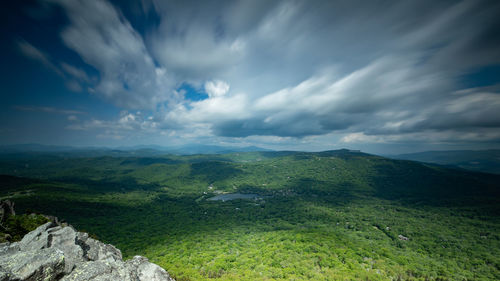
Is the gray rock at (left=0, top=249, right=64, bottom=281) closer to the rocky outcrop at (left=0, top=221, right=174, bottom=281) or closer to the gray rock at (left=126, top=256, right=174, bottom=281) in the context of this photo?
the rocky outcrop at (left=0, top=221, right=174, bottom=281)

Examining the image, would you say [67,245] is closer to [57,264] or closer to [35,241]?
[35,241]

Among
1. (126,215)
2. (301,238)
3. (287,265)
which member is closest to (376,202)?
(301,238)

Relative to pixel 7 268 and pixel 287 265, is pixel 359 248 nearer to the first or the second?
pixel 287 265

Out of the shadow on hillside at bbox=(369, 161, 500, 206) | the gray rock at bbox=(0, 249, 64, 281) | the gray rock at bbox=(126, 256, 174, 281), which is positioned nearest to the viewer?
the gray rock at bbox=(0, 249, 64, 281)

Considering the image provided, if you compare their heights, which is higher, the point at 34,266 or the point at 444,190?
the point at 34,266

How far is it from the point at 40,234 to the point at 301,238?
7205 cm

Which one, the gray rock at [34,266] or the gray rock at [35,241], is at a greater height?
the gray rock at [34,266]

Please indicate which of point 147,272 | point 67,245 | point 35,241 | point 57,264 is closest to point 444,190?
point 147,272

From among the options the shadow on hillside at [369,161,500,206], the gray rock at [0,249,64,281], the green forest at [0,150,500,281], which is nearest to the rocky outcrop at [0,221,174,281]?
the gray rock at [0,249,64,281]

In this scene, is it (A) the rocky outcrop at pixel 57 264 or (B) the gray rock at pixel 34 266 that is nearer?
(B) the gray rock at pixel 34 266

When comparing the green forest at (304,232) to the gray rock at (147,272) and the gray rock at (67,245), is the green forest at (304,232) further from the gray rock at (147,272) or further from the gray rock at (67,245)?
the gray rock at (67,245)

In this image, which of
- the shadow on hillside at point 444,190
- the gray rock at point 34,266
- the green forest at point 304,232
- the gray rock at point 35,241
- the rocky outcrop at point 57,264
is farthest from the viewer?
the shadow on hillside at point 444,190

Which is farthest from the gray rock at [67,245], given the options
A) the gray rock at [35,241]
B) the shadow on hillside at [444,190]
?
the shadow on hillside at [444,190]

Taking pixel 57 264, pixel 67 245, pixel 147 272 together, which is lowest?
pixel 147 272
